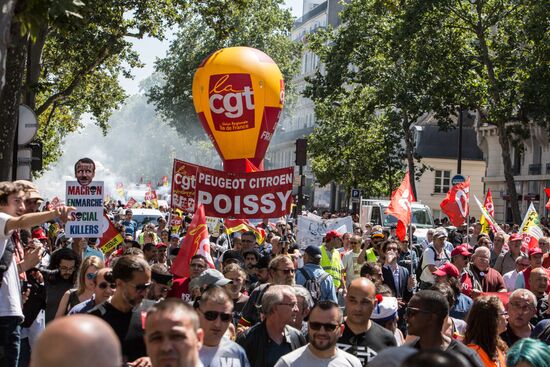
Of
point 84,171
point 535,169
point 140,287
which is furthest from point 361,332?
point 535,169

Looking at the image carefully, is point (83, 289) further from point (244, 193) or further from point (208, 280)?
point (244, 193)

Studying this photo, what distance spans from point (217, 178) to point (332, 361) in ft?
31.9

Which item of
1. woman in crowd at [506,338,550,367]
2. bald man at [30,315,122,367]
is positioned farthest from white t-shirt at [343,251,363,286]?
bald man at [30,315,122,367]

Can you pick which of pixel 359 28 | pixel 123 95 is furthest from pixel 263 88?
pixel 359 28

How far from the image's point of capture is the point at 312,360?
21.9 feet

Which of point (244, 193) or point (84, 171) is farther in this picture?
point (244, 193)

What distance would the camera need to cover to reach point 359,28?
48.3m

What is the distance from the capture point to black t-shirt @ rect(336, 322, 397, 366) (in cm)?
740

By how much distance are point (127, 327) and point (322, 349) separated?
1.15m

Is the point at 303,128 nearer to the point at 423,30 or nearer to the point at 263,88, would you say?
the point at 423,30

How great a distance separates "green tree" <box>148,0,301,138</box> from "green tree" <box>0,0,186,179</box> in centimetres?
1090

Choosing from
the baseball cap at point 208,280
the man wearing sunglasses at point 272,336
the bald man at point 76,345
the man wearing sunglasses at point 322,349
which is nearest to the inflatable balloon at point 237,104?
the baseball cap at point 208,280

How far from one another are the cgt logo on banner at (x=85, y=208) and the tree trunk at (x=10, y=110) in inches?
109

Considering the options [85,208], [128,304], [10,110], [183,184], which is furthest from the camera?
[183,184]
